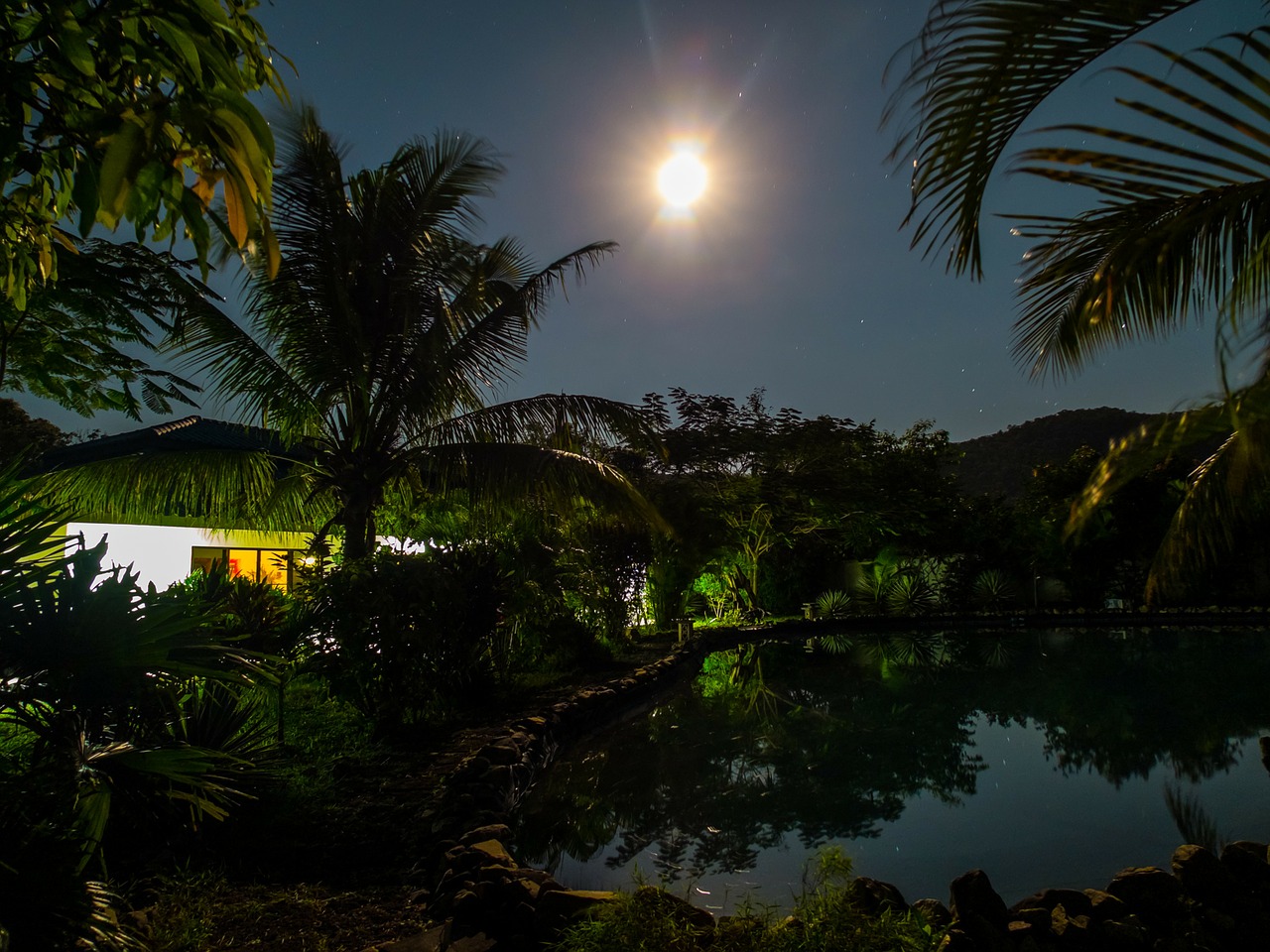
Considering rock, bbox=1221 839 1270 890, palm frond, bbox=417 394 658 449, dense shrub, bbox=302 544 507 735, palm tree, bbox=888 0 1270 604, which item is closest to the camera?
palm tree, bbox=888 0 1270 604

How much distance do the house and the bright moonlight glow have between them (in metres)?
5.51

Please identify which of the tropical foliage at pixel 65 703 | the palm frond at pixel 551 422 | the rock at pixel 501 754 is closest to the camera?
the tropical foliage at pixel 65 703

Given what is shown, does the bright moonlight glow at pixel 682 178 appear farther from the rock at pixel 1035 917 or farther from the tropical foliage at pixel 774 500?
the tropical foliage at pixel 774 500

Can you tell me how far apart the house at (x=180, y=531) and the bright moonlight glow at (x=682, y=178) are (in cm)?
551

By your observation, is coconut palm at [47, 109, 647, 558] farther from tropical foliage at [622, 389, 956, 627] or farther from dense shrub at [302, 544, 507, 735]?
tropical foliage at [622, 389, 956, 627]

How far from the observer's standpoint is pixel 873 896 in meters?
2.46

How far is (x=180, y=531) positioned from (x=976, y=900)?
39.6 ft

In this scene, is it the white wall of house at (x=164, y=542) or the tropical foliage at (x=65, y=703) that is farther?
the white wall of house at (x=164, y=542)

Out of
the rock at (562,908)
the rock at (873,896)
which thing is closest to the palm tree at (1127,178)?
the rock at (873,896)

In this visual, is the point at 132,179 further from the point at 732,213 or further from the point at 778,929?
the point at 732,213

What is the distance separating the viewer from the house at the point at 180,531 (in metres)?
9.03

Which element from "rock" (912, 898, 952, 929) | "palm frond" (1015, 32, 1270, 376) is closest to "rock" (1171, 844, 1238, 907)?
"rock" (912, 898, 952, 929)

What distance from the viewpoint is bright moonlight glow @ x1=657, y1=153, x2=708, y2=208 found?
561 centimetres

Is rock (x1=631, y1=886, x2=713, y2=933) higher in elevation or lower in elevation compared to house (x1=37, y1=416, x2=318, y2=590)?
lower
